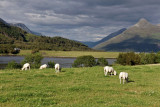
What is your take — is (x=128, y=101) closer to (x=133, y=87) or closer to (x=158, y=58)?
(x=133, y=87)

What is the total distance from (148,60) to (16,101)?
10322cm

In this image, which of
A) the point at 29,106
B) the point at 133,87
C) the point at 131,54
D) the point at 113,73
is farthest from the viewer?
the point at 131,54

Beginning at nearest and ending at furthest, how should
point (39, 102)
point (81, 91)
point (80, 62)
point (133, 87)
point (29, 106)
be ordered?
point (29, 106) < point (39, 102) < point (81, 91) < point (133, 87) < point (80, 62)

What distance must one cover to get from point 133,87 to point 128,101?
6.67 m

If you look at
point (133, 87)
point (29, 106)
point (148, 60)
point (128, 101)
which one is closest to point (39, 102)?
point (29, 106)

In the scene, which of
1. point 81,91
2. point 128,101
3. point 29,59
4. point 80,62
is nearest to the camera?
point 128,101

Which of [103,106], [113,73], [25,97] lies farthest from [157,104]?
[113,73]

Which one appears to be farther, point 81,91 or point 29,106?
point 81,91

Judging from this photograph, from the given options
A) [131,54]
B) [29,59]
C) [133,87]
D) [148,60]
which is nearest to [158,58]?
[148,60]

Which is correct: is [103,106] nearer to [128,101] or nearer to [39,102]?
[128,101]

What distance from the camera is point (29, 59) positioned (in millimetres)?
99500

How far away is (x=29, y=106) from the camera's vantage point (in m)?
10.2

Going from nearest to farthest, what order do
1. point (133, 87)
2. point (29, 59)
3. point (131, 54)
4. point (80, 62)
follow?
point (133, 87)
point (131, 54)
point (29, 59)
point (80, 62)

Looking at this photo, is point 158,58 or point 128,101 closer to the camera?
point 128,101
